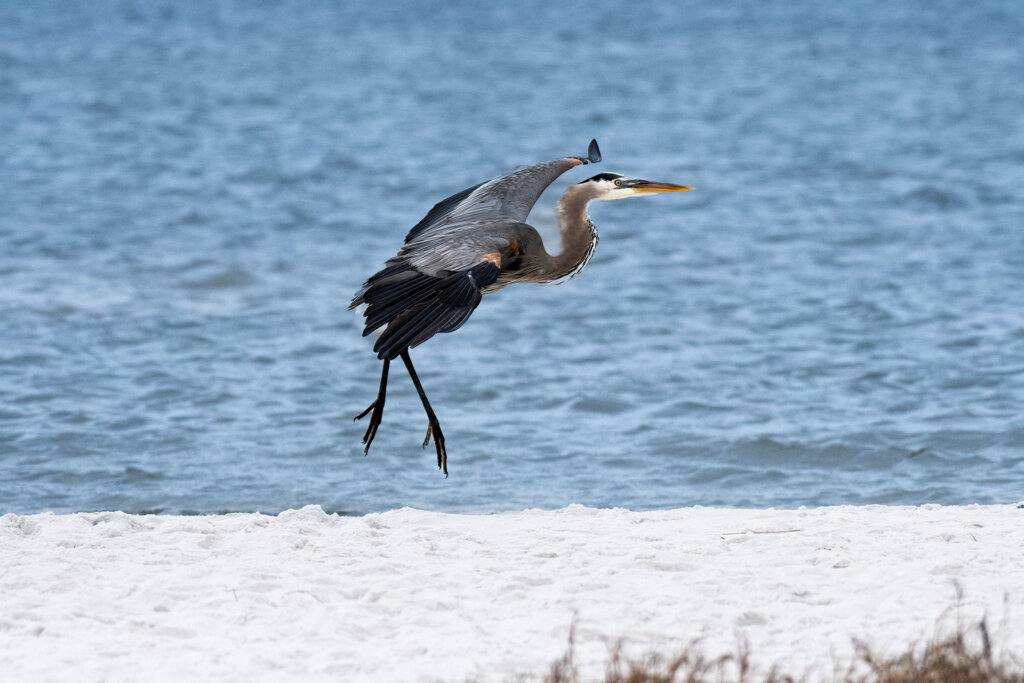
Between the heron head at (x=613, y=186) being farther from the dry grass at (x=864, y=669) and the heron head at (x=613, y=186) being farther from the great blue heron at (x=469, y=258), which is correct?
the dry grass at (x=864, y=669)

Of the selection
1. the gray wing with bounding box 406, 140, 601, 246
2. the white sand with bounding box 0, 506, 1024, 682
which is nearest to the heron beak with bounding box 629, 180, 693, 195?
the gray wing with bounding box 406, 140, 601, 246

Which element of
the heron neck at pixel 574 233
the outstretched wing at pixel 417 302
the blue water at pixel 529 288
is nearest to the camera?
the outstretched wing at pixel 417 302

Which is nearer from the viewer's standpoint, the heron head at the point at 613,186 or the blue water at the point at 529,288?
the heron head at the point at 613,186

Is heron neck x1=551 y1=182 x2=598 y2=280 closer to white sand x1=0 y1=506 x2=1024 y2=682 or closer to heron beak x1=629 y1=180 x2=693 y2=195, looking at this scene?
heron beak x1=629 y1=180 x2=693 y2=195

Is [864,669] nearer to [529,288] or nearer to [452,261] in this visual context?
[452,261]

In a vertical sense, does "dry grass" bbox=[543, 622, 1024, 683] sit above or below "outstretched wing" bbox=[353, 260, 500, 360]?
below

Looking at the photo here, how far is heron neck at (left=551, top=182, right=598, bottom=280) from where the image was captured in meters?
8.55

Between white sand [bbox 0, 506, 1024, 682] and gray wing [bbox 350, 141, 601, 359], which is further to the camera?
gray wing [bbox 350, 141, 601, 359]

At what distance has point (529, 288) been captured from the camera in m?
16.0

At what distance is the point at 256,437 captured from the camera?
11133 mm

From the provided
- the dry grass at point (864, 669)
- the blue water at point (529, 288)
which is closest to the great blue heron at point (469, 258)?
the blue water at point (529, 288)

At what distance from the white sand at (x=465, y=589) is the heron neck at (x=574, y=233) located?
4.91 feet

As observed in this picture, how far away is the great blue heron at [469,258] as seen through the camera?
7.00 metres

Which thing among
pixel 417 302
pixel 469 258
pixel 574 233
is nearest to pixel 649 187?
pixel 574 233
